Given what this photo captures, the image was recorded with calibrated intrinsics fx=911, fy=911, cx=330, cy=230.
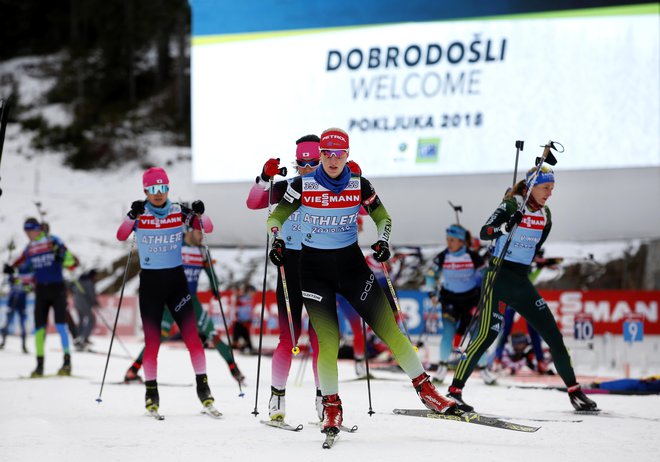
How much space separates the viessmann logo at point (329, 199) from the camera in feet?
18.0

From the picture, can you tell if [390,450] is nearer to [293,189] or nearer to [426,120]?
[293,189]

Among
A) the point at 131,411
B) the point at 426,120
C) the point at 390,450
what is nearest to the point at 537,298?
the point at 390,450

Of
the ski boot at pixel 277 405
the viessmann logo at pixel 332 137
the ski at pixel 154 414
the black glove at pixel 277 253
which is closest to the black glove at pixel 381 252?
the black glove at pixel 277 253

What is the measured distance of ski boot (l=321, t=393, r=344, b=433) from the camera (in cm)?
526

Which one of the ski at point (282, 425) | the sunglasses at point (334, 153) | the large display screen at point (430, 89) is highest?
the large display screen at point (430, 89)

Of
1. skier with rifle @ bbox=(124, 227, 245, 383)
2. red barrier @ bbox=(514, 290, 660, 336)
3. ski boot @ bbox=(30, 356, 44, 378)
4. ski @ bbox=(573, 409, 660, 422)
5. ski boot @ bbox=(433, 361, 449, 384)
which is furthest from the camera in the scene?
red barrier @ bbox=(514, 290, 660, 336)

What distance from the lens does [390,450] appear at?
197 inches

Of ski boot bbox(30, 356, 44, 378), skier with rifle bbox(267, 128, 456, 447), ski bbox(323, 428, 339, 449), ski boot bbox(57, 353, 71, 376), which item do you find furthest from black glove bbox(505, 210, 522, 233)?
ski boot bbox(30, 356, 44, 378)

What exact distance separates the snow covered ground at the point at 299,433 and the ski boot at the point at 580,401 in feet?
0.43

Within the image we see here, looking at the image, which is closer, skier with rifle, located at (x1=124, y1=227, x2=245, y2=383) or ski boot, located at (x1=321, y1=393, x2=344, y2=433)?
ski boot, located at (x1=321, y1=393, x2=344, y2=433)

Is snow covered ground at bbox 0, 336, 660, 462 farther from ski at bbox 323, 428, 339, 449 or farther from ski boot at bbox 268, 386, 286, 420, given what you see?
ski boot at bbox 268, 386, 286, 420

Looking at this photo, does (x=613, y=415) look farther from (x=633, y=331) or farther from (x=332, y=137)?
(x=633, y=331)

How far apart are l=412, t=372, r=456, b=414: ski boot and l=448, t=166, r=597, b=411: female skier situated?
1.31 m

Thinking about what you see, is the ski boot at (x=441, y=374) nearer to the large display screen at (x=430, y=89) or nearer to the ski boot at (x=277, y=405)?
the ski boot at (x=277, y=405)
